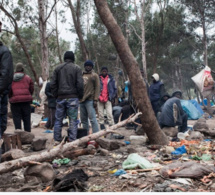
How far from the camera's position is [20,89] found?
6.30m

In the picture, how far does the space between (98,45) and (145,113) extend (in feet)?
95.9

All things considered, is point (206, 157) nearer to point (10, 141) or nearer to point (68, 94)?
point (68, 94)

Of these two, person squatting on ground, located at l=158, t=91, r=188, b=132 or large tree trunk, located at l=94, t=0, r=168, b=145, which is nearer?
large tree trunk, located at l=94, t=0, r=168, b=145

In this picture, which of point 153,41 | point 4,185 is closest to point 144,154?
point 4,185

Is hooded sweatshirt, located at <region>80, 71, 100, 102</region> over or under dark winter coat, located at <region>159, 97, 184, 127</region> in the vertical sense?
over

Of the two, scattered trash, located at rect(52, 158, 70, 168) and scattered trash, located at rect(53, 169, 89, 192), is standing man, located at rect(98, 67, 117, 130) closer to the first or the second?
scattered trash, located at rect(52, 158, 70, 168)

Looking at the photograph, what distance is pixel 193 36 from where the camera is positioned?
2442 cm

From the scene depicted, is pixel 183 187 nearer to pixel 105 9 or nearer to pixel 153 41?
pixel 105 9

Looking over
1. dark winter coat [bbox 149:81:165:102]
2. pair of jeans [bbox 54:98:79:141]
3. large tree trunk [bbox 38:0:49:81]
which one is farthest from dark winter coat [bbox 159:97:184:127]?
large tree trunk [bbox 38:0:49:81]

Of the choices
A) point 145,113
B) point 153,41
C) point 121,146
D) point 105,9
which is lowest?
point 121,146

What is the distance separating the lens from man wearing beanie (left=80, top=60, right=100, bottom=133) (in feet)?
20.1

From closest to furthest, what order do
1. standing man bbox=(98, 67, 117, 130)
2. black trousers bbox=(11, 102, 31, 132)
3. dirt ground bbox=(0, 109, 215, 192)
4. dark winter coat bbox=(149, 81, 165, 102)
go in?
1. dirt ground bbox=(0, 109, 215, 192)
2. black trousers bbox=(11, 102, 31, 132)
3. standing man bbox=(98, 67, 117, 130)
4. dark winter coat bbox=(149, 81, 165, 102)

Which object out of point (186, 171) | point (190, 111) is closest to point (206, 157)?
point (186, 171)

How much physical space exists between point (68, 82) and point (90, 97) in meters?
0.90
